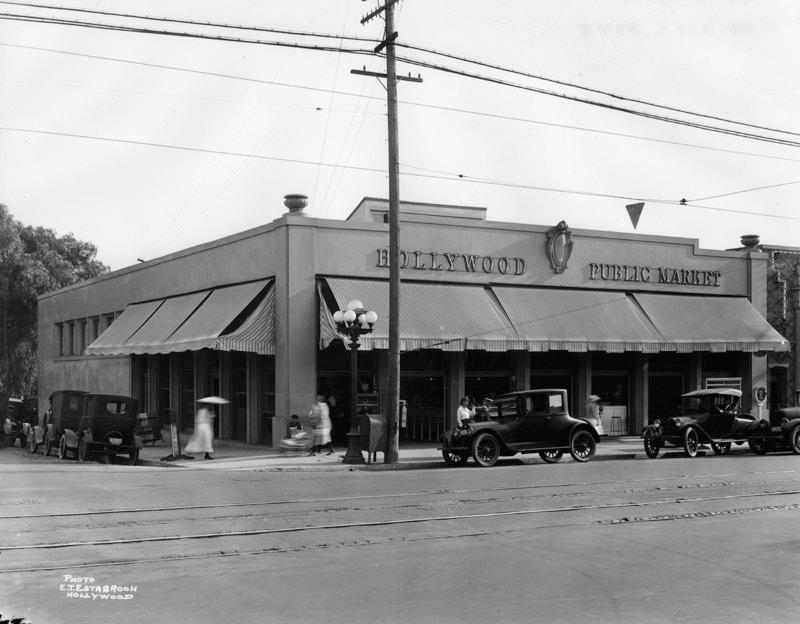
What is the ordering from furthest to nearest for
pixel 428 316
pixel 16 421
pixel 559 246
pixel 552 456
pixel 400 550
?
pixel 16 421 < pixel 559 246 < pixel 428 316 < pixel 552 456 < pixel 400 550

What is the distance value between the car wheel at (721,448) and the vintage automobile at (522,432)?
4010 millimetres

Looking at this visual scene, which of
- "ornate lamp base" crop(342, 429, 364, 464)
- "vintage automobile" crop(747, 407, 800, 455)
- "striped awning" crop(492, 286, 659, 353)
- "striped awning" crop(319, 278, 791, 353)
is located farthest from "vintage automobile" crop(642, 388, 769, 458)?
"ornate lamp base" crop(342, 429, 364, 464)

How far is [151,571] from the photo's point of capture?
336 inches

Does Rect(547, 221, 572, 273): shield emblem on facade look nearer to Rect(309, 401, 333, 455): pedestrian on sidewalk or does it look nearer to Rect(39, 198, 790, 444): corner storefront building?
Rect(39, 198, 790, 444): corner storefront building

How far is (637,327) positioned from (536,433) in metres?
8.50

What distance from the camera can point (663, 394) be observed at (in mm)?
29562

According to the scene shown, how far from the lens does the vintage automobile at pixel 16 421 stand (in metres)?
33.4

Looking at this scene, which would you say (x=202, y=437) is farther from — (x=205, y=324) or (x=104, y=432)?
(x=205, y=324)

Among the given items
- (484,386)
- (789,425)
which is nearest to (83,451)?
(484,386)

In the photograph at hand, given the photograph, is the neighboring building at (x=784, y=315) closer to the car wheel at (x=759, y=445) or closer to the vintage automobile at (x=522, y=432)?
the car wheel at (x=759, y=445)

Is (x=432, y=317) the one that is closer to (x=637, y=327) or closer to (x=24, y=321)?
(x=637, y=327)

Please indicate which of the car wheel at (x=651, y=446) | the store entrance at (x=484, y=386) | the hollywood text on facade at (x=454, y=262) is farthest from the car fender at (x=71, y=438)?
the car wheel at (x=651, y=446)

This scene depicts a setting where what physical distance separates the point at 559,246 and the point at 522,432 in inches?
346

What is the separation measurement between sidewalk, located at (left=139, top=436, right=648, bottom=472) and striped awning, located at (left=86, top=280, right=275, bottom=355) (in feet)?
9.08
